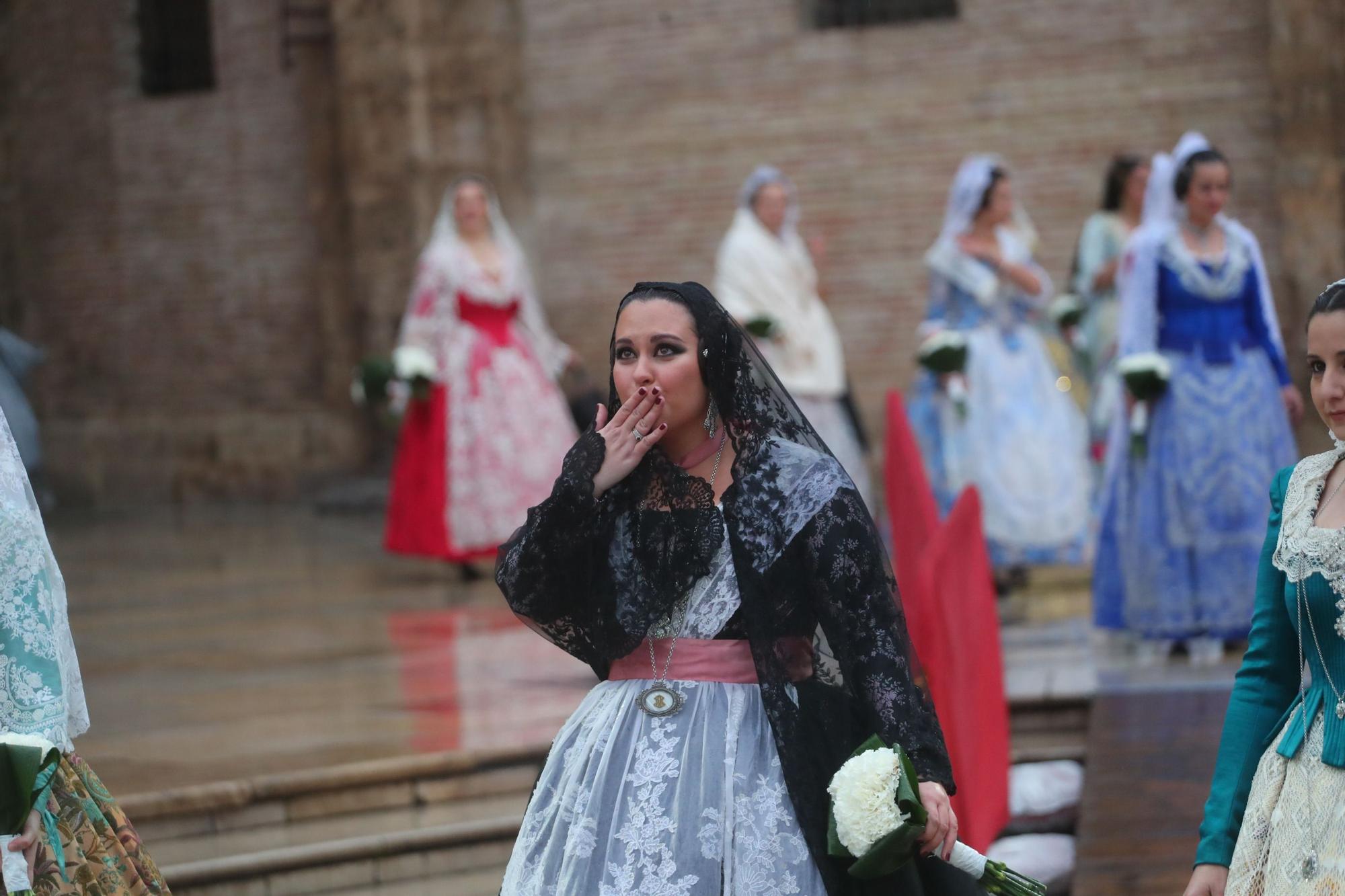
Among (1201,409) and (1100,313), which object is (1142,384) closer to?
(1201,409)

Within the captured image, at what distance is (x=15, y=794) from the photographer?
2840mm

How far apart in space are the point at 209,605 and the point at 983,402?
150 inches

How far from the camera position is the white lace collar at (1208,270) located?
7.09 m

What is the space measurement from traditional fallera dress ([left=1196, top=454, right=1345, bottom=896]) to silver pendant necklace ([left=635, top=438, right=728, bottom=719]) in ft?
2.68

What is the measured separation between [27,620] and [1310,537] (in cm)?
189

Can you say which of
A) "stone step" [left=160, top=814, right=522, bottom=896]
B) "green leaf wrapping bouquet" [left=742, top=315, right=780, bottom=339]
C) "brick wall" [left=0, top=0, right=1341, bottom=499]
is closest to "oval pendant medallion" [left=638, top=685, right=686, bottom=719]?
"stone step" [left=160, top=814, right=522, bottom=896]

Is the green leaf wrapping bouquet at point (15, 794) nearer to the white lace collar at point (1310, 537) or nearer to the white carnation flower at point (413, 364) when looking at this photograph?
the white lace collar at point (1310, 537)

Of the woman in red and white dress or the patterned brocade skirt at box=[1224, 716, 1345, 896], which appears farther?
the woman in red and white dress

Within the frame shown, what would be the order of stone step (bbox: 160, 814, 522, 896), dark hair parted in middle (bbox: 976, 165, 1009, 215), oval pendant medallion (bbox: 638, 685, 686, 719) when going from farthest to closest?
dark hair parted in middle (bbox: 976, 165, 1009, 215) < stone step (bbox: 160, 814, 522, 896) < oval pendant medallion (bbox: 638, 685, 686, 719)

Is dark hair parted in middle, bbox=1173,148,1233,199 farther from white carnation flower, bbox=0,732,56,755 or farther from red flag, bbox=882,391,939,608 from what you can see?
white carnation flower, bbox=0,732,56,755

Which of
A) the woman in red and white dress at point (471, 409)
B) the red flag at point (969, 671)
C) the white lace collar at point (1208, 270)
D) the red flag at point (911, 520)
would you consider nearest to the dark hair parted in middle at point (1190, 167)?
the white lace collar at point (1208, 270)

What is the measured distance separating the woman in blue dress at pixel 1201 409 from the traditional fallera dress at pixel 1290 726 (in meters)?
4.38

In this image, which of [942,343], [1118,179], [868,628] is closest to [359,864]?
[868,628]

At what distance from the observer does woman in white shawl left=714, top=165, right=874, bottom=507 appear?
946cm
